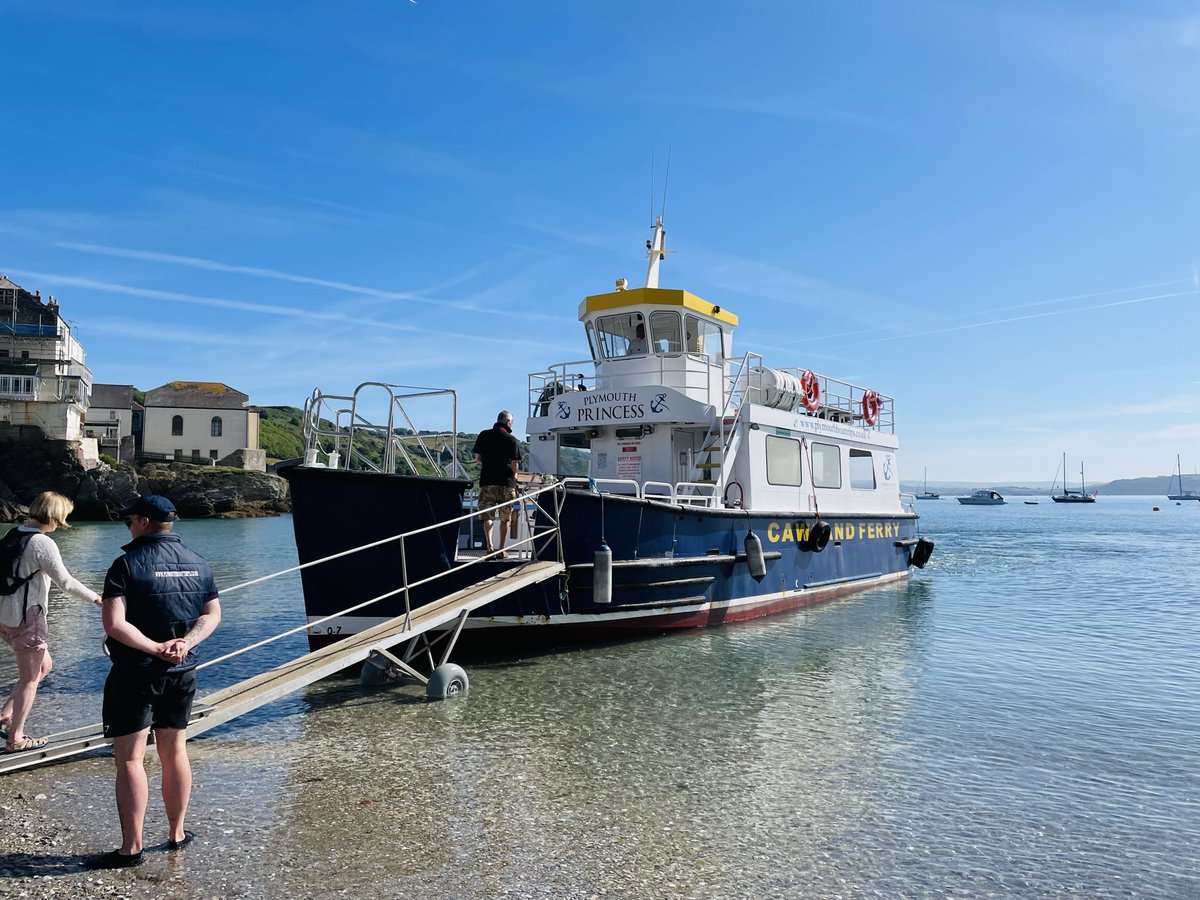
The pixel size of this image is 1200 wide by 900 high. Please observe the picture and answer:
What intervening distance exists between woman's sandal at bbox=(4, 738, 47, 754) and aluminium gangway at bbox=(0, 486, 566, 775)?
40 mm

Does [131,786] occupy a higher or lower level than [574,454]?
lower

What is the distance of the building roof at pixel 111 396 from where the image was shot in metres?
67.4

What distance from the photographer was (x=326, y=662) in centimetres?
685

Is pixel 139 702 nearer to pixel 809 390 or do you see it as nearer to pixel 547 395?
pixel 547 395

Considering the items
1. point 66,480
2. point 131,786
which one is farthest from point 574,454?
point 66,480

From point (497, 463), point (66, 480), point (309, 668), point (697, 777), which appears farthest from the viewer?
point (66, 480)

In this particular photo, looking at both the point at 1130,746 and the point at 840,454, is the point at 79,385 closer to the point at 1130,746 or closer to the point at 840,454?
the point at 840,454

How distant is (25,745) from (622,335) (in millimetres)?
10180

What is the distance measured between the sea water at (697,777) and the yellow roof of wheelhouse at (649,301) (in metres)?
5.25

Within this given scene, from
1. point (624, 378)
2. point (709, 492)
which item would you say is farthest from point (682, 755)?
point (624, 378)

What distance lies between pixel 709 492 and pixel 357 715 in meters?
6.44

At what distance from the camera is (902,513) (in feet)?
61.0

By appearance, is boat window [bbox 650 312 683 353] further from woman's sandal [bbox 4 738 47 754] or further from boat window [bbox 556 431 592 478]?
woman's sandal [bbox 4 738 47 754]

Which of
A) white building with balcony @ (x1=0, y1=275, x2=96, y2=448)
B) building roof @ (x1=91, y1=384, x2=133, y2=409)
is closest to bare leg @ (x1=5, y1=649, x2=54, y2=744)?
white building with balcony @ (x1=0, y1=275, x2=96, y2=448)
